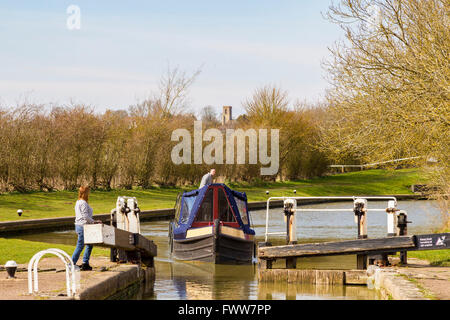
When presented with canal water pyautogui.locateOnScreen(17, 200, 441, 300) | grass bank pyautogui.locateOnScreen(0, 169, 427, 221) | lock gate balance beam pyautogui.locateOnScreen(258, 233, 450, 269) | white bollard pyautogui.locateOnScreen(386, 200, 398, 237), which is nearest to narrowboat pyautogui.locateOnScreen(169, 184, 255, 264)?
canal water pyautogui.locateOnScreen(17, 200, 441, 300)

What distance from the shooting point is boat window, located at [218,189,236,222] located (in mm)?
18531

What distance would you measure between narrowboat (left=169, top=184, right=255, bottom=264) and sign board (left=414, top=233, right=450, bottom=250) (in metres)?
5.46

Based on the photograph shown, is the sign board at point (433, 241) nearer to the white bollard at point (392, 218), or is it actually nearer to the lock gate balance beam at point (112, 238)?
the white bollard at point (392, 218)

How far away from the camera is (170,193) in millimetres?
40031

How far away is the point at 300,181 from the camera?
55.9 m

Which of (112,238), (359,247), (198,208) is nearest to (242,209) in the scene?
(198,208)

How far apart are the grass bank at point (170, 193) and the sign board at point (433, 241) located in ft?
32.7

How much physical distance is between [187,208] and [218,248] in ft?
6.03

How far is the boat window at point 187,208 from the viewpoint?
18.7m

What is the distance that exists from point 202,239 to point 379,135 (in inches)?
190

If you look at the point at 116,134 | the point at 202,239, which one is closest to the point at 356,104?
the point at 202,239

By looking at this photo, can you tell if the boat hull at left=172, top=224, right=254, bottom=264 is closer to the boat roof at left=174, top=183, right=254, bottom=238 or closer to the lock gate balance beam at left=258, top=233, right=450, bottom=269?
the boat roof at left=174, top=183, right=254, bottom=238
